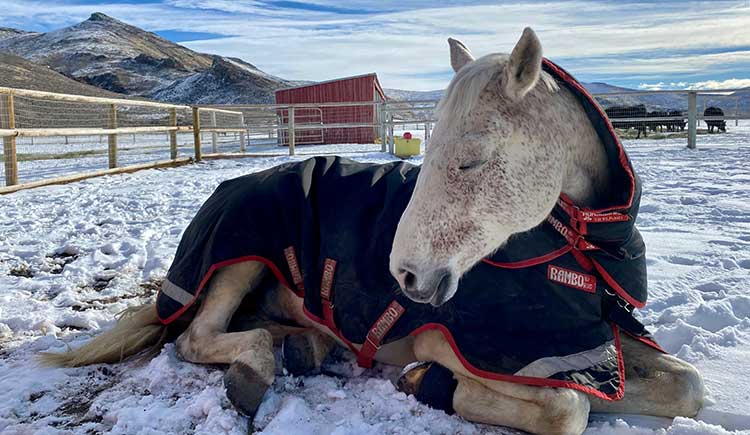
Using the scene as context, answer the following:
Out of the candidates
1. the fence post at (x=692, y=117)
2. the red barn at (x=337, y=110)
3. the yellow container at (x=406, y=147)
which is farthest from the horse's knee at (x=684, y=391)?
the red barn at (x=337, y=110)

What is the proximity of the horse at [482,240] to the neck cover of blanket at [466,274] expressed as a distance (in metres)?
0.03

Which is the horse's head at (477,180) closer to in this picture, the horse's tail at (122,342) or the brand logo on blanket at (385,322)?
the brand logo on blanket at (385,322)

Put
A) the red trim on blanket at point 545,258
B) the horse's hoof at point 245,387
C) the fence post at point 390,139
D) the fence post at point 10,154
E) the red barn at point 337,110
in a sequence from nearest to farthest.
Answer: the red trim on blanket at point 545,258 → the horse's hoof at point 245,387 → the fence post at point 10,154 → the fence post at point 390,139 → the red barn at point 337,110

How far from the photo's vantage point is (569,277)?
182 centimetres

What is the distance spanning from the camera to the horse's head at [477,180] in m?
1.55

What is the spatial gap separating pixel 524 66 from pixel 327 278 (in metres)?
1.16

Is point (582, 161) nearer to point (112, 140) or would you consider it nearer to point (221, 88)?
point (112, 140)

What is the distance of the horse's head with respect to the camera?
5.08 ft

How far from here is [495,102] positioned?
5.32ft

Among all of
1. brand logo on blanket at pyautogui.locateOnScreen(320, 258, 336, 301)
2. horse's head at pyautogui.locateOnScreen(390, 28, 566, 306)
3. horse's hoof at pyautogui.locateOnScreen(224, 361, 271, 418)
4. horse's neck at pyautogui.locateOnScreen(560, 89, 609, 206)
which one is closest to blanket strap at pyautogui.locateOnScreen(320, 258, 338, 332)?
brand logo on blanket at pyautogui.locateOnScreen(320, 258, 336, 301)

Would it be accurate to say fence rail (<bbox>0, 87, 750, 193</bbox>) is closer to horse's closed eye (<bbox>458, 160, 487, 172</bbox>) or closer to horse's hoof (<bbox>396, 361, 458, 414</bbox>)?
horse's closed eye (<bbox>458, 160, 487, 172</bbox>)

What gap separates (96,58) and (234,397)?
136 meters

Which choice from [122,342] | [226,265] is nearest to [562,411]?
[226,265]

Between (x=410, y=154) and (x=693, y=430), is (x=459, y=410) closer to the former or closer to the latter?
(x=693, y=430)
